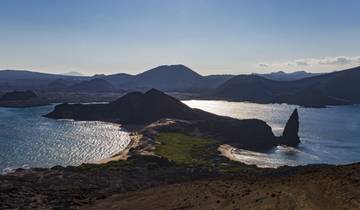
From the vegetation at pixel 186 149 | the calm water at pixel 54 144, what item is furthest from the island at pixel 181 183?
the calm water at pixel 54 144

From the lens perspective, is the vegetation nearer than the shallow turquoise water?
Yes

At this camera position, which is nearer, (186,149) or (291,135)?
(186,149)

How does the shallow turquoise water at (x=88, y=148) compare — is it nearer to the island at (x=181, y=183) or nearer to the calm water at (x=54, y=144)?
the calm water at (x=54, y=144)

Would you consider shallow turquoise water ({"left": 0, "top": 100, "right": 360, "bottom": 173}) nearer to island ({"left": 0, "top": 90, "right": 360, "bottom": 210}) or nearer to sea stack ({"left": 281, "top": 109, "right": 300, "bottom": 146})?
sea stack ({"left": 281, "top": 109, "right": 300, "bottom": 146})

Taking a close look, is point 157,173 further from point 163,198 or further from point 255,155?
point 255,155

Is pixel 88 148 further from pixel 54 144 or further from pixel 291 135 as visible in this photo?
pixel 291 135

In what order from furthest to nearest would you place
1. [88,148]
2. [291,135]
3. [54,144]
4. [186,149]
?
1. [291,135]
2. [54,144]
3. [88,148]
4. [186,149]

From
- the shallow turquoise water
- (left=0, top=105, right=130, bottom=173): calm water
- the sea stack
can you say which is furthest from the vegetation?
the sea stack

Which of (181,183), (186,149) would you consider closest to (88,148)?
(186,149)
